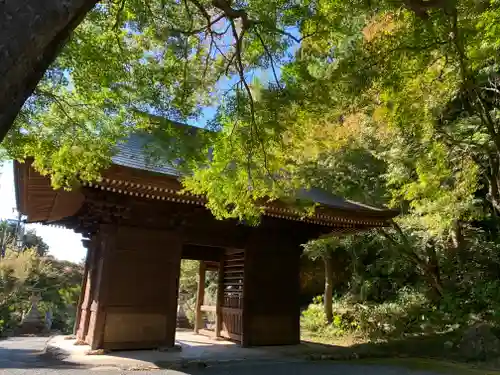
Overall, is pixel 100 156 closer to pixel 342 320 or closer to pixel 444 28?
pixel 444 28

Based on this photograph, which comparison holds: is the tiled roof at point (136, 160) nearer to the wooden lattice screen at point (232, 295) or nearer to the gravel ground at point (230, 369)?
the wooden lattice screen at point (232, 295)

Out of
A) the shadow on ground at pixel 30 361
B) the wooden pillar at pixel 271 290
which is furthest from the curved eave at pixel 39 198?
the wooden pillar at pixel 271 290

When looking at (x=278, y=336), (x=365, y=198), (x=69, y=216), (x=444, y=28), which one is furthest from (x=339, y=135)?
(x=69, y=216)

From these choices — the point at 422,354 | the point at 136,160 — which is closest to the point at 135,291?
the point at 136,160

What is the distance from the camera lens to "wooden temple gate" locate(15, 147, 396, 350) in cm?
709

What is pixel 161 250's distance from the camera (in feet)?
25.9

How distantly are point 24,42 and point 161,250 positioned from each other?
6.69m

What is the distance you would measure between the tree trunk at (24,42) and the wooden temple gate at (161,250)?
15.3ft

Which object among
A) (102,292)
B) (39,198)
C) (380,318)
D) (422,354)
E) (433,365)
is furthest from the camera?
(380,318)

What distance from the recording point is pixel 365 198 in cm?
1195

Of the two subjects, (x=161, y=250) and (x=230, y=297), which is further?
(x=230, y=297)

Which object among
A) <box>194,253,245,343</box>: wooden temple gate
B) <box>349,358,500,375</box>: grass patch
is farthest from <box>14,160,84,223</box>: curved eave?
<box>349,358,500,375</box>: grass patch

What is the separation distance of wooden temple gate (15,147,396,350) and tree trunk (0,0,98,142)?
15.3 feet

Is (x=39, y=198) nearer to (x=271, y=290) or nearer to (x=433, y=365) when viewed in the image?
(x=271, y=290)
